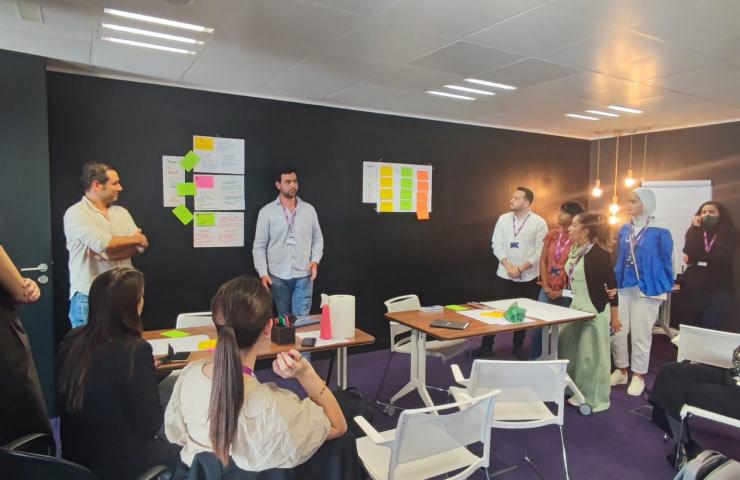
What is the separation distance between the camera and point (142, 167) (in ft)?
12.7

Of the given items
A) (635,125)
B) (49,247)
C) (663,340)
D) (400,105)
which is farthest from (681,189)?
(49,247)

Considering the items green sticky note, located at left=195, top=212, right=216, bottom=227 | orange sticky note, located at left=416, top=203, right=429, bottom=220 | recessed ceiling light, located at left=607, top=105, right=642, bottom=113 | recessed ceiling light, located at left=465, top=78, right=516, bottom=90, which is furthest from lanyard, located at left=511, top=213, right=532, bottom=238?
green sticky note, located at left=195, top=212, right=216, bottom=227

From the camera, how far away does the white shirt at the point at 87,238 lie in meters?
3.04

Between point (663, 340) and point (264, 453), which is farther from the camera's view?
point (663, 340)

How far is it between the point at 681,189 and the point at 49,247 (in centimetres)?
638

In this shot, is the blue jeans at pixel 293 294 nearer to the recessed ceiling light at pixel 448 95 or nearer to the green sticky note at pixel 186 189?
the green sticky note at pixel 186 189

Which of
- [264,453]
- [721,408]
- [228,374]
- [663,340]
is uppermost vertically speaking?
[228,374]

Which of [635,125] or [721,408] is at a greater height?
[635,125]

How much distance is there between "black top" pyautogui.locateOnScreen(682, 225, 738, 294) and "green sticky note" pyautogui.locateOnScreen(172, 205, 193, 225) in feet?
16.5

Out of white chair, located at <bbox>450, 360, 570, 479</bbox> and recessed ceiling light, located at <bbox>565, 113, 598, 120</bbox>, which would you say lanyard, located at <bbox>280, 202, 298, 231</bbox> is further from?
recessed ceiling light, located at <bbox>565, 113, 598, 120</bbox>

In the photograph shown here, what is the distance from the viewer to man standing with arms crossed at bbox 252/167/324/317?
421 centimetres

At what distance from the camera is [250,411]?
1407mm

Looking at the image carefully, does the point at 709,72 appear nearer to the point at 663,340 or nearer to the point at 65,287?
the point at 663,340

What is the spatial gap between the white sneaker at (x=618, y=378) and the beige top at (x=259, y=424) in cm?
342
